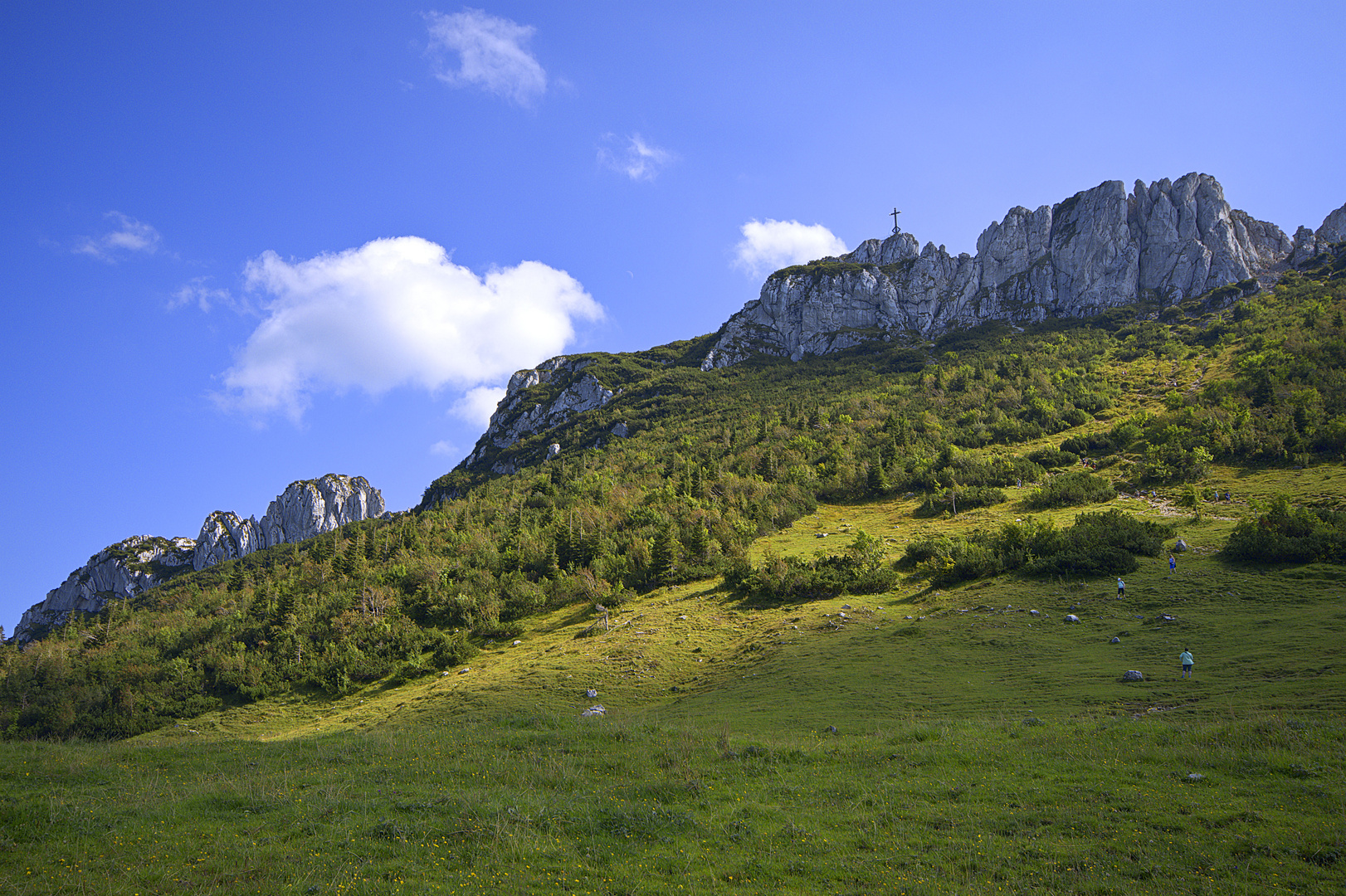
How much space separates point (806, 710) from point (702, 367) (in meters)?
123

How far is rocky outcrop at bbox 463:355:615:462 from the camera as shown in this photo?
458 feet

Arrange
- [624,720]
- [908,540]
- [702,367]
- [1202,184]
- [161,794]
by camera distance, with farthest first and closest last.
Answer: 1. [702,367]
2. [1202,184]
3. [908,540]
4. [624,720]
5. [161,794]

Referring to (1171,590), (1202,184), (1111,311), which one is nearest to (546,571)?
(1171,590)

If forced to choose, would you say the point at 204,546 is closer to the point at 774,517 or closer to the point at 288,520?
the point at 288,520

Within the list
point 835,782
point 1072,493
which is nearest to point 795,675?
point 835,782

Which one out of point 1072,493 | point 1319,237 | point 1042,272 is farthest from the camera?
point 1042,272

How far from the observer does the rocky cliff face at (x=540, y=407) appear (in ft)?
458

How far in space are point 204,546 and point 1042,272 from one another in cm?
18909

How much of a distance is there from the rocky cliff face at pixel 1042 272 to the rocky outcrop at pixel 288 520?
95.1 m

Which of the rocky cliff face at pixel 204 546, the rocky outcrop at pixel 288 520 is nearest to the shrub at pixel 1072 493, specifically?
the rocky cliff face at pixel 204 546

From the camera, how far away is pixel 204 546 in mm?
135500

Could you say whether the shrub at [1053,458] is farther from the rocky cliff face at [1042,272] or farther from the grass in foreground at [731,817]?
the rocky cliff face at [1042,272]

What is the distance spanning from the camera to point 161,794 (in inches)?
560

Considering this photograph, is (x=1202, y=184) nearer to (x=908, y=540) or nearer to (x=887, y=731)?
(x=908, y=540)
